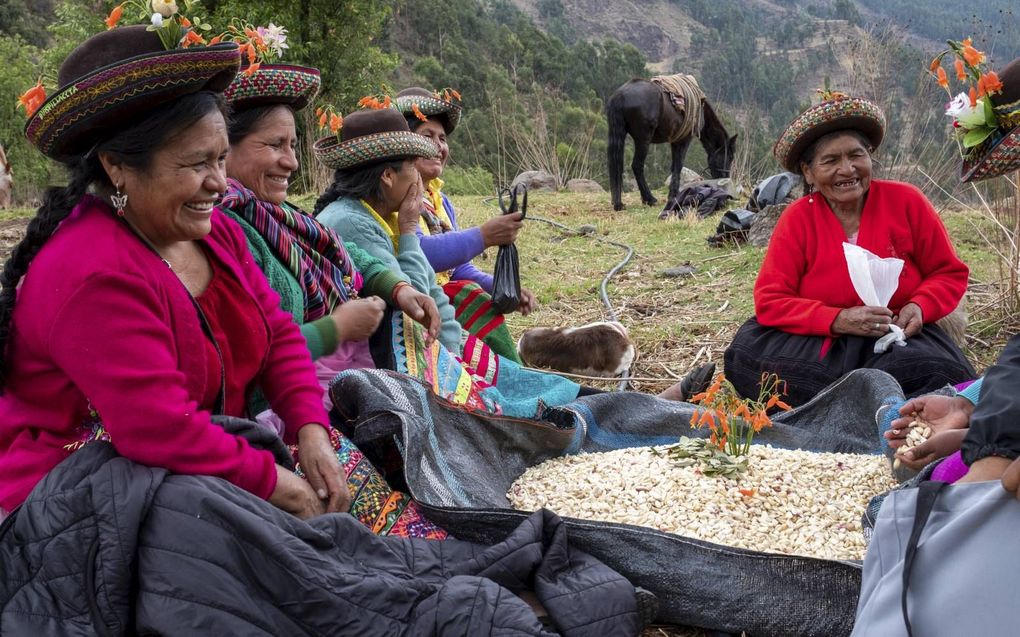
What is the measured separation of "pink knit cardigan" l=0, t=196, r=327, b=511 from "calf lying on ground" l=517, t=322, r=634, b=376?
92.3 inches

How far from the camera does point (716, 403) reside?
2.77 m

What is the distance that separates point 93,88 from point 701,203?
28.2 feet

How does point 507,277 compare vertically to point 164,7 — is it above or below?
below

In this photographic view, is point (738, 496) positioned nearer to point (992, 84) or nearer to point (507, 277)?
point (992, 84)

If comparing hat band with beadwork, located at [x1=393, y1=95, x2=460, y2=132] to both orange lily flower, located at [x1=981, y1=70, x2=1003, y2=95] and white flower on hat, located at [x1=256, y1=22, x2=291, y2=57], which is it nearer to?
white flower on hat, located at [x1=256, y1=22, x2=291, y2=57]

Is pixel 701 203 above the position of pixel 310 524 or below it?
below

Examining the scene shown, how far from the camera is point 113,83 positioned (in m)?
1.75

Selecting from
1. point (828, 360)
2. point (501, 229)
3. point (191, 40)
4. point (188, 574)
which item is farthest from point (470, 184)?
point (188, 574)

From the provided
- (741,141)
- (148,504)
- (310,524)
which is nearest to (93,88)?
(148,504)

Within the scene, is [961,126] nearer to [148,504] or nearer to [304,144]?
[148,504]

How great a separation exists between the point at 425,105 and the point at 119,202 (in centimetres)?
245

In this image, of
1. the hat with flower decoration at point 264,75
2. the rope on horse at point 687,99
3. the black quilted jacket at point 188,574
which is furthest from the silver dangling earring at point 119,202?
the rope on horse at point 687,99

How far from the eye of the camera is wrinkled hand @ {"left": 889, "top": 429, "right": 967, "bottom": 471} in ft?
7.04

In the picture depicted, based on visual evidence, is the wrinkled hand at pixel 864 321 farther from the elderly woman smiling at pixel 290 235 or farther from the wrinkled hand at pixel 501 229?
the elderly woman smiling at pixel 290 235
